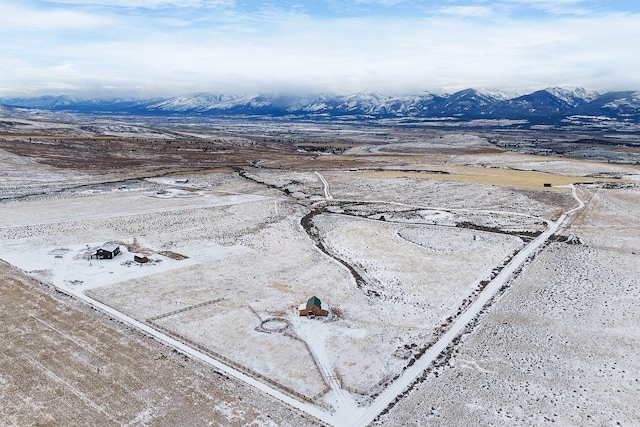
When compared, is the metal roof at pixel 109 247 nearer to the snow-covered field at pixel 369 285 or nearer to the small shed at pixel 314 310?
the snow-covered field at pixel 369 285

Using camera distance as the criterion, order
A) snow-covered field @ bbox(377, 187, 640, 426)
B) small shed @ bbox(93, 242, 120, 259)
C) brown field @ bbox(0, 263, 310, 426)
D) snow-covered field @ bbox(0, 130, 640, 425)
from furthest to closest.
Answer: small shed @ bbox(93, 242, 120, 259)
snow-covered field @ bbox(0, 130, 640, 425)
snow-covered field @ bbox(377, 187, 640, 426)
brown field @ bbox(0, 263, 310, 426)

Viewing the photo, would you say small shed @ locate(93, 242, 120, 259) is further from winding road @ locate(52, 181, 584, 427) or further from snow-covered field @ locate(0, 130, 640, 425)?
winding road @ locate(52, 181, 584, 427)

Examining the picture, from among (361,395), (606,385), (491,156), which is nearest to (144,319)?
(361,395)

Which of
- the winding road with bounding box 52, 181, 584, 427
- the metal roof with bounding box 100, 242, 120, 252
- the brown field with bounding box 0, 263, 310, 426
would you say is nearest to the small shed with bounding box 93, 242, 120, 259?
the metal roof with bounding box 100, 242, 120, 252

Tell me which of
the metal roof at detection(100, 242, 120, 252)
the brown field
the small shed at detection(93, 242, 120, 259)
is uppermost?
the metal roof at detection(100, 242, 120, 252)

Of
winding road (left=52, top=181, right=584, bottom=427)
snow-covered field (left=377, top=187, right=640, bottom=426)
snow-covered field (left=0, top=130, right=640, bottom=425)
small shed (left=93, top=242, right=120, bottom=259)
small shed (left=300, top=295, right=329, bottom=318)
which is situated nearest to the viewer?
winding road (left=52, top=181, right=584, bottom=427)

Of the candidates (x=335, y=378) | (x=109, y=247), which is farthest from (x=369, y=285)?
(x=109, y=247)

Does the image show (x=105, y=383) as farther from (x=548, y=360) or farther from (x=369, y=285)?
(x=548, y=360)

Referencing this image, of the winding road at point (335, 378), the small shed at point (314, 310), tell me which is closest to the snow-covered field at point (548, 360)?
the winding road at point (335, 378)
